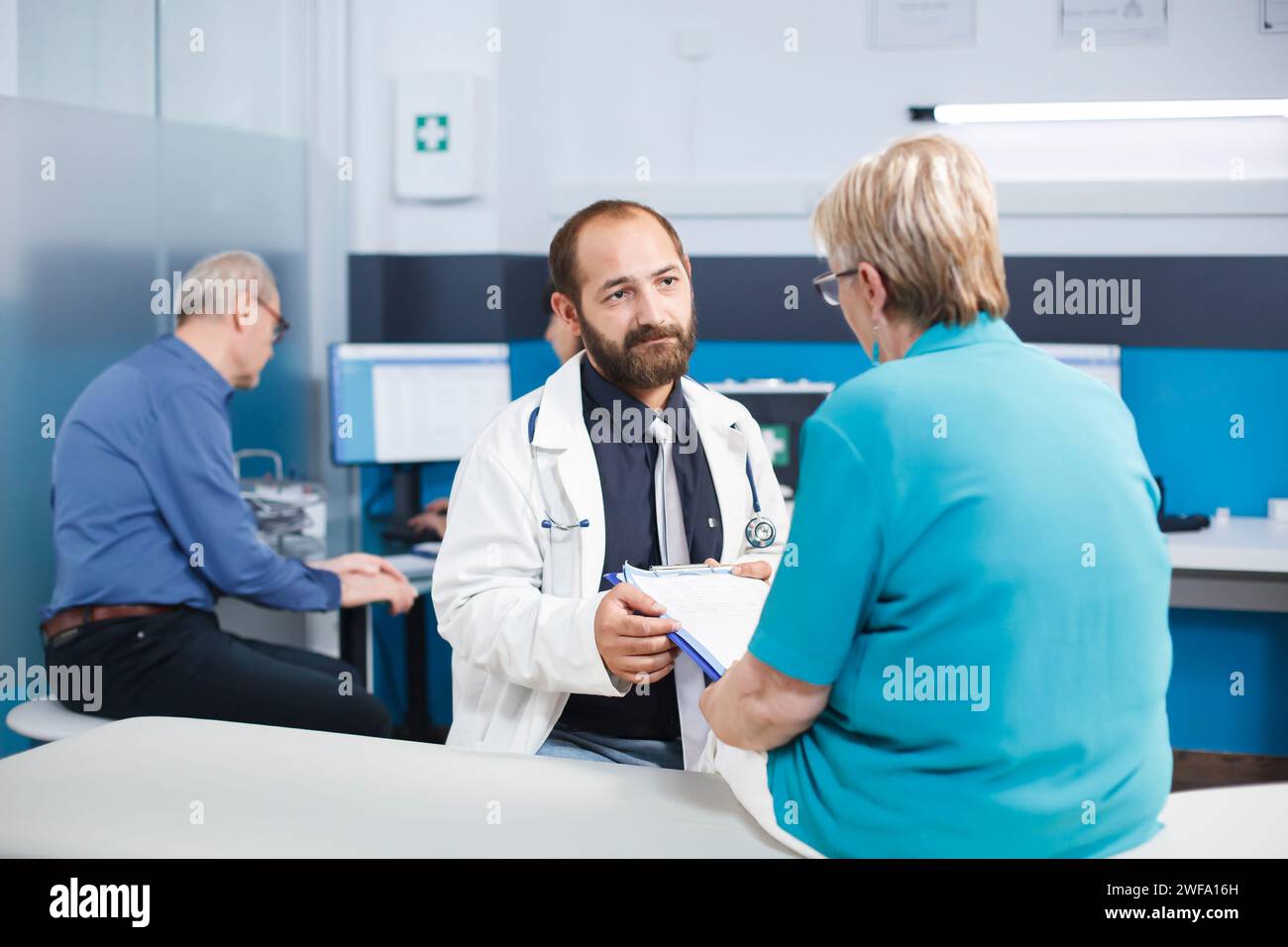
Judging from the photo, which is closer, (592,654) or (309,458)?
(592,654)

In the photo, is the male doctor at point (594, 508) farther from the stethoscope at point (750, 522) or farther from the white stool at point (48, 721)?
the white stool at point (48, 721)

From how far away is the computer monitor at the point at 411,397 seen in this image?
356cm

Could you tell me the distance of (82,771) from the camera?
1.54 meters

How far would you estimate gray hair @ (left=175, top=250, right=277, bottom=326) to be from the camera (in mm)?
2676

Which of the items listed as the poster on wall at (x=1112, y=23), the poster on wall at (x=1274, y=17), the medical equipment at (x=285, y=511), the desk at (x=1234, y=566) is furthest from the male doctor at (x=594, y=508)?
the poster on wall at (x=1274, y=17)

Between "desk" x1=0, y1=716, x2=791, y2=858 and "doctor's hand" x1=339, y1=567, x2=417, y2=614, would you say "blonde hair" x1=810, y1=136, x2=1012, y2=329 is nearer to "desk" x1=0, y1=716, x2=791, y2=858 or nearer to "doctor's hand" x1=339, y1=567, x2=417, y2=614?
"desk" x1=0, y1=716, x2=791, y2=858

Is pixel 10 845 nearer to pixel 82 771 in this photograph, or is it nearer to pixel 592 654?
pixel 82 771

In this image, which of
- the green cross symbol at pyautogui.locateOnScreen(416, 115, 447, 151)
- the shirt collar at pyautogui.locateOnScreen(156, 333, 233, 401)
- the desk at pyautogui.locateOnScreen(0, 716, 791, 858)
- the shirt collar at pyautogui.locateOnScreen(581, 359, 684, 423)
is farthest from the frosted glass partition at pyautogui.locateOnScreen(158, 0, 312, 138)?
the desk at pyautogui.locateOnScreen(0, 716, 791, 858)

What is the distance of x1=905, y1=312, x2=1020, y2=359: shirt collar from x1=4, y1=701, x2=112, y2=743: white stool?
1706 mm

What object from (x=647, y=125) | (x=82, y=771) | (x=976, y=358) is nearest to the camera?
(x=976, y=358)

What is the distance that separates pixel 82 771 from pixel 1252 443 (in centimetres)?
330
